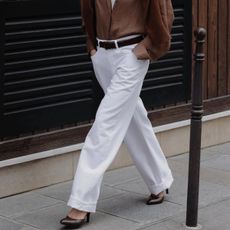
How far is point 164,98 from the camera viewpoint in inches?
283

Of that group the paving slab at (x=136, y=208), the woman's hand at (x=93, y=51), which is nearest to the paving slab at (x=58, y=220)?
the paving slab at (x=136, y=208)

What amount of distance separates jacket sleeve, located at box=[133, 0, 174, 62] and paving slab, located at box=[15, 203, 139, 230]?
3.90 feet

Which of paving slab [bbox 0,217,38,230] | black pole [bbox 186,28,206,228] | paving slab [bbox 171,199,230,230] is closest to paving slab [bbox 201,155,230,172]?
paving slab [bbox 171,199,230,230]

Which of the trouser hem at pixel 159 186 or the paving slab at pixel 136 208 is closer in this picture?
the paving slab at pixel 136 208

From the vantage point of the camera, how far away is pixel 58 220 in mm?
5371

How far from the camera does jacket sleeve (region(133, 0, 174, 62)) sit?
5109mm

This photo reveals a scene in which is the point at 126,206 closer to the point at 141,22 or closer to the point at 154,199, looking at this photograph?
the point at 154,199

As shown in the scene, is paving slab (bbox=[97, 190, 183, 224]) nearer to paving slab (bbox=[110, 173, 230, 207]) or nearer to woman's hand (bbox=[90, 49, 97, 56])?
paving slab (bbox=[110, 173, 230, 207])

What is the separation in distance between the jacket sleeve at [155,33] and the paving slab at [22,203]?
4.77 ft

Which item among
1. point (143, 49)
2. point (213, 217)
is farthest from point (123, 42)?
point (213, 217)

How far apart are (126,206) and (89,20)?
1452 mm

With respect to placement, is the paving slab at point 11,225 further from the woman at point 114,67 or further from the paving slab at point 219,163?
the paving slab at point 219,163

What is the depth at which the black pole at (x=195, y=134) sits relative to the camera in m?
4.96

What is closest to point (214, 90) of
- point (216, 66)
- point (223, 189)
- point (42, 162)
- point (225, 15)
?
point (216, 66)
